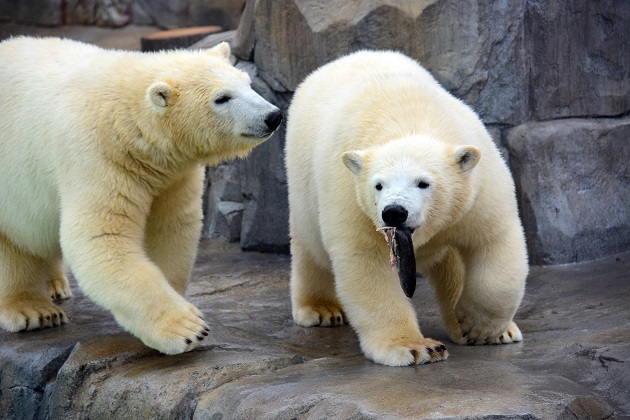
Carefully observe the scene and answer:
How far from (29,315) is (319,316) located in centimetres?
168

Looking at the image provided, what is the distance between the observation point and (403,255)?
14.5 feet

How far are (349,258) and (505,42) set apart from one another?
2974mm

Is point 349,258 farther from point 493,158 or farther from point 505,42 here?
point 505,42

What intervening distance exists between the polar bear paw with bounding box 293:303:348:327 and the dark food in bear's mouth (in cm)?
135

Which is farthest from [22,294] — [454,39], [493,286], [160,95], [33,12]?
[33,12]

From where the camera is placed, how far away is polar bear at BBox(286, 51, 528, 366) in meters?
4.51

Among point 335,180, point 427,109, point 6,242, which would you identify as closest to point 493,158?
point 427,109

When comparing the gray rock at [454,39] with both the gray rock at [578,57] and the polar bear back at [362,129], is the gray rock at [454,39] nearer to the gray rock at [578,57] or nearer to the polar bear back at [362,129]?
the gray rock at [578,57]

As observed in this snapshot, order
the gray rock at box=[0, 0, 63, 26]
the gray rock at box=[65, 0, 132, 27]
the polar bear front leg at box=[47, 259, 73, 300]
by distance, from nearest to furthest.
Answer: the polar bear front leg at box=[47, 259, 73, 300], the gray rock at box=[0, 0, 63, 26], the gray rock at box=[65, 0, 132, 27]

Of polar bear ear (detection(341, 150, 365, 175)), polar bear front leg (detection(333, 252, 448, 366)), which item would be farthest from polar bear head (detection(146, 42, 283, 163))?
polar bear front leg (detection(333, 252, 448, 366))

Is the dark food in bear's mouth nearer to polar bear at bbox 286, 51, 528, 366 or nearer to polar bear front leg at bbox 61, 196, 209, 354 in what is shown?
polar bear at bbox 286, 51, 528, 366

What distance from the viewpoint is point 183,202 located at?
5.49 metres

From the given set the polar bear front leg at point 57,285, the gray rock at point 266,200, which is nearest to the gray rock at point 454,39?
the gray rock at point 266,200

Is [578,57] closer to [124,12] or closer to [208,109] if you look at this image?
[208,109]
